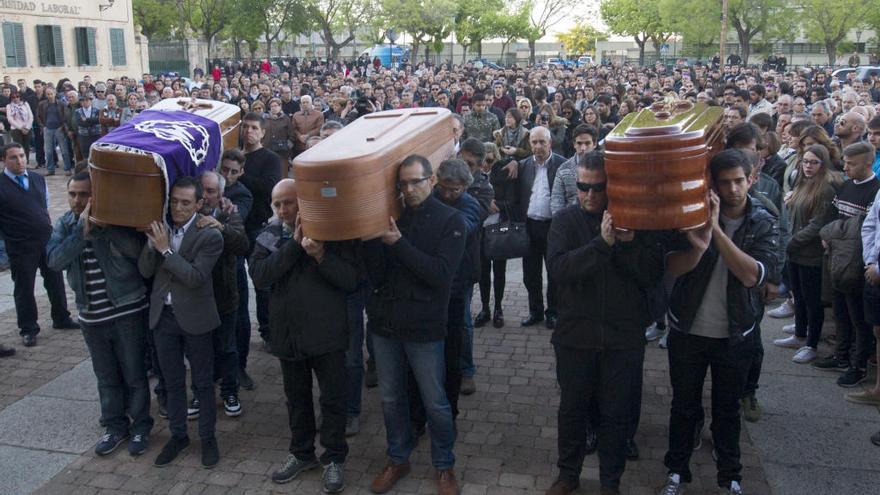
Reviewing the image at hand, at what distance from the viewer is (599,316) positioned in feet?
14.0

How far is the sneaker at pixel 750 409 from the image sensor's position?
5598 millimetres

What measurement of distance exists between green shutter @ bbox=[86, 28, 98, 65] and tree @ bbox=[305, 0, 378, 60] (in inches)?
773

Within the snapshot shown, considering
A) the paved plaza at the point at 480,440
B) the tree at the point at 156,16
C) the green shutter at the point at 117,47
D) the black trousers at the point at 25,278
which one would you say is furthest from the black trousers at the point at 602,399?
the tree at the point at 156,16

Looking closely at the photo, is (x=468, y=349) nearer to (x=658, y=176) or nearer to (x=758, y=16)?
(x=658, y=176)

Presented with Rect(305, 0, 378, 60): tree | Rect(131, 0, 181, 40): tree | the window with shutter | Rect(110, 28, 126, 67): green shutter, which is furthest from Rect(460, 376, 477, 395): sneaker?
Rect(305, 0, 378, 60): tree

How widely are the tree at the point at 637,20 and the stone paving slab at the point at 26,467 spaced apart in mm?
58691

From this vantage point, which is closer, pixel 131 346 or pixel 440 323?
pixel 440 323

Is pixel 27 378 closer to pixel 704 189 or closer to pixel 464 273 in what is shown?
pixel 464 273

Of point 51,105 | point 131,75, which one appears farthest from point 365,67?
point 51,105

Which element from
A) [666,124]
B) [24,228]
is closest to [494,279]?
[666,124]

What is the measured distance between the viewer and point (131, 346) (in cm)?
527

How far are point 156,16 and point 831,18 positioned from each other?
40.9 m

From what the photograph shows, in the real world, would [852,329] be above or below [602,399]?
below

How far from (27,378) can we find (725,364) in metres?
5.59
